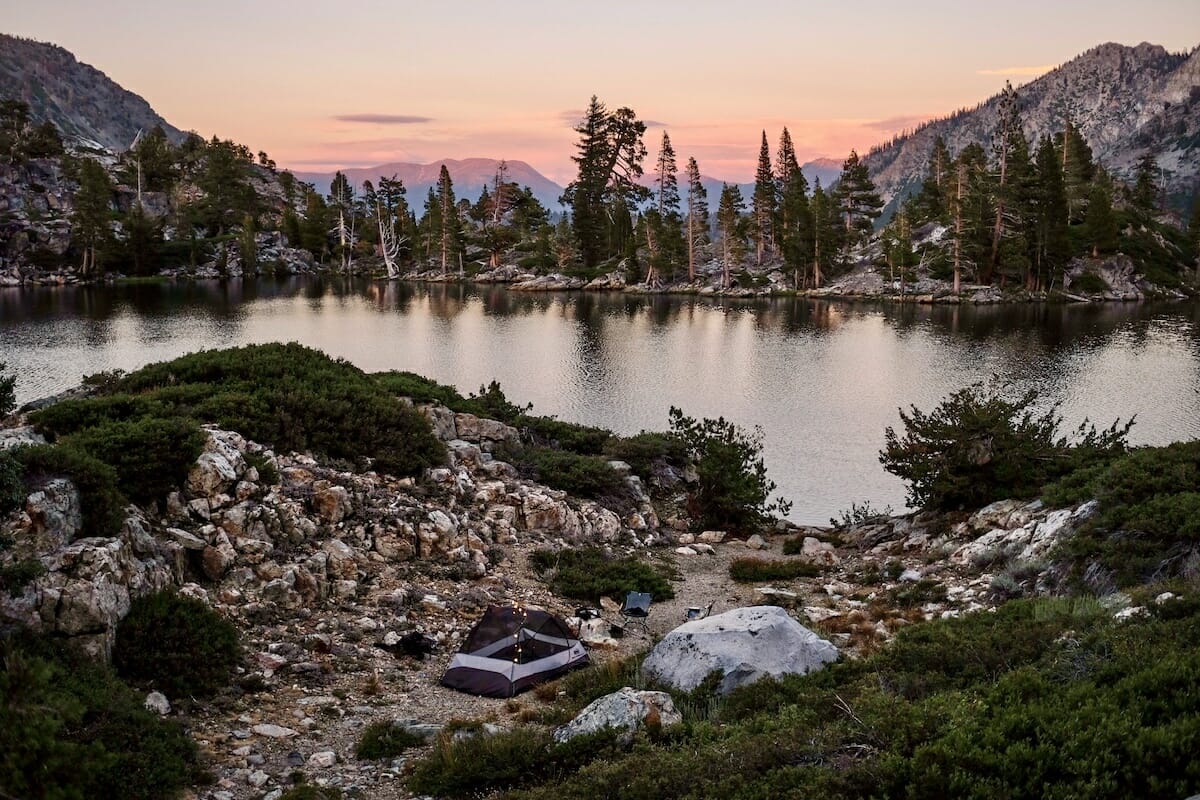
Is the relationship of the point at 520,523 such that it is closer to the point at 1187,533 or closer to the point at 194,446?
the point at 194,446

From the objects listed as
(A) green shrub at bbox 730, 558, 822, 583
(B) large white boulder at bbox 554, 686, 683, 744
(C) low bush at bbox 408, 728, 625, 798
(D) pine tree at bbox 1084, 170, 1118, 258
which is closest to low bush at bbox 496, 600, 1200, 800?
(C) low bush at bbox 408, 728, 625, 798

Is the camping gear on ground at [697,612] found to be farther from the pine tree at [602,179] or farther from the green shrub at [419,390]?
the pine tree at [602,179]

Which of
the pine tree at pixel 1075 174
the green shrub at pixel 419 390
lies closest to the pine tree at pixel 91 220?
the green shrub at pixel 419 390

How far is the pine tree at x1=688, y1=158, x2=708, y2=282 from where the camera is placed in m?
110

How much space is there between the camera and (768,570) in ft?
62.5

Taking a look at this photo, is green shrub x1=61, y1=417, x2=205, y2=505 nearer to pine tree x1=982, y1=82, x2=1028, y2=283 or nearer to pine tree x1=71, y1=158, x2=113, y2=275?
pine tree x1=982, y1=82, x2=1028, y2=283

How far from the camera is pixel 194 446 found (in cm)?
1518

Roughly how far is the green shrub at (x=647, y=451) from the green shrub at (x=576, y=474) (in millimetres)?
2068

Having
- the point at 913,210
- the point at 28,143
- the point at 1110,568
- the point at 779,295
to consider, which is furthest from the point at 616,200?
the point at 1110,568

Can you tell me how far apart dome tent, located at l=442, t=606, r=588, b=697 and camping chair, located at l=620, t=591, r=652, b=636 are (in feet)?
7.38

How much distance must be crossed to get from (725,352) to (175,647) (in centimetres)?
4798

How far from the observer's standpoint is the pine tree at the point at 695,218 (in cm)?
11044

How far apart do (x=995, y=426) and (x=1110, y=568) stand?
738 cm

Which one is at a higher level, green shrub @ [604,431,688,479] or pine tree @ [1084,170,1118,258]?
pine tree @ [1084,170,1118,258]
